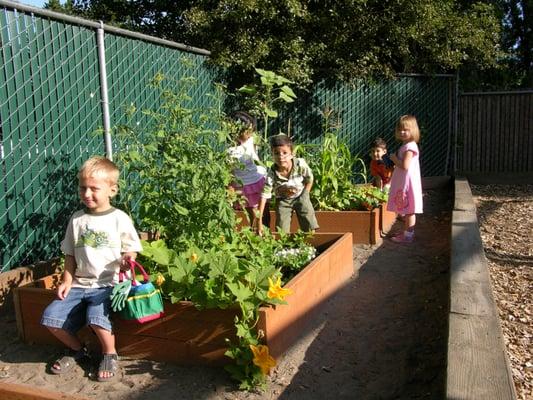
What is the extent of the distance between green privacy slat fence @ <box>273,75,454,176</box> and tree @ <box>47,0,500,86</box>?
1.06 ft

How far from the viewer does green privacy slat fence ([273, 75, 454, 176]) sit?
30.3ft

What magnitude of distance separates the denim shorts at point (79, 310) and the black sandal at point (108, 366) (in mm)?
153

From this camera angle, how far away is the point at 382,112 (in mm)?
9953

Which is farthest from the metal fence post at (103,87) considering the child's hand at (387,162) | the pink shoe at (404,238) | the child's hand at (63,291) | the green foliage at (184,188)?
the child's hand at (387,162)

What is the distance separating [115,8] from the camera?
12.2 metres

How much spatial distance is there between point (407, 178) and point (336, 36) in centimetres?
371

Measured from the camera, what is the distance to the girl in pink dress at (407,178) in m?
5.79

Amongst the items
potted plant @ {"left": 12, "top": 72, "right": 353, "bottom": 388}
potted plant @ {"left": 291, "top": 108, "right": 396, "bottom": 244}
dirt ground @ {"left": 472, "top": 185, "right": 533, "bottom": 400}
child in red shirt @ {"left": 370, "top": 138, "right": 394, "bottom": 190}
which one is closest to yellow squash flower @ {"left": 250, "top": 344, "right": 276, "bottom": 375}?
potted plant @ {"left": 12, "top": 72, "right": 353, "bottom": 388}

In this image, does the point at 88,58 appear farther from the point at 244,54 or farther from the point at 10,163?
the point at 244,54

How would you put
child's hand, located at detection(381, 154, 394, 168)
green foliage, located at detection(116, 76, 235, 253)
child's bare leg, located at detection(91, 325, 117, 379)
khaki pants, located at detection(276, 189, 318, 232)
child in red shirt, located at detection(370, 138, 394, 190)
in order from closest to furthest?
child's bare leg, located at detection(91, 325, 117, 379)
green foliage, located at detection(116, 76, 235, 253)
khaki pants, located at detection(276, 189, 318, 232)
child's hand, located at detection(381, 154, 394, 168)
child in red shirt, located at detection(370, 138, 394, 190)

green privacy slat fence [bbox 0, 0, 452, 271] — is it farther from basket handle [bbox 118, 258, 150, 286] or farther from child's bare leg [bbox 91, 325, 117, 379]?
child's bare leg [bbox 91, 325, 117, 379]

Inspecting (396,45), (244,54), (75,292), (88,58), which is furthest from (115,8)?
(75,292)

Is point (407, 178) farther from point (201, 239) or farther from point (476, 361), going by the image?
point (476, 361)

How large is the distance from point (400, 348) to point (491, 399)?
1235 millimetres
